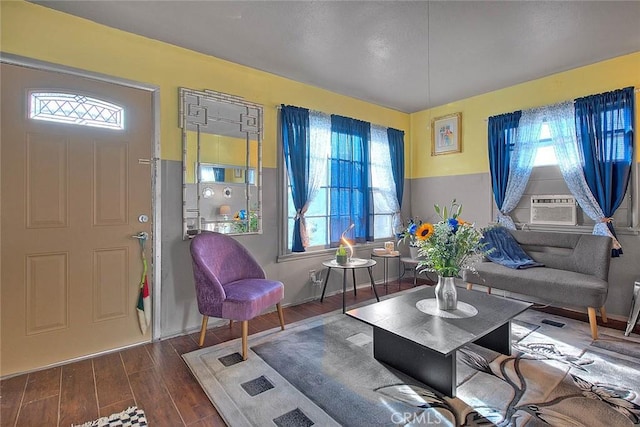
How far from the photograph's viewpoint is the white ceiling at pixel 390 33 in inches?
89.9

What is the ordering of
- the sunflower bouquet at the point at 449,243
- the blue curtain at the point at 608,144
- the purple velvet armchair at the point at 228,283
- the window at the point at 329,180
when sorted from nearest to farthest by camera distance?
the sunflower bouquet at the point at 449,243, the purple velvet armchair at the point at 228,283, the blue curtain at the point at 608,144, the window at the point at 329,180

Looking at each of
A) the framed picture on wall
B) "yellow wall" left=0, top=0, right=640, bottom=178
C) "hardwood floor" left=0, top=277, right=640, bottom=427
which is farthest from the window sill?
"hardwood floor" left=0, top=277, right=640, bottom=427

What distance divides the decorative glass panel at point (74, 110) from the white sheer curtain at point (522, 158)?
4212mm

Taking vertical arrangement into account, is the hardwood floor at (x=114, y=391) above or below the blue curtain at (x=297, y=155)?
below

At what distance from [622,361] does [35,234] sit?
175 inches

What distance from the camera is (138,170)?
2.65 metres

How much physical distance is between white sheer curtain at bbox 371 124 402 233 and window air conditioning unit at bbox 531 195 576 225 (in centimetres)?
176

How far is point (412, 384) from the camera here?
2014 millimetres

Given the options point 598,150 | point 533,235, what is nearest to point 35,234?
point 533,235

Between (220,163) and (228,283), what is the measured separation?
3.93 ft

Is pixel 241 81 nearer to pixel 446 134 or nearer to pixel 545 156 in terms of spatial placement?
pixel 446 134

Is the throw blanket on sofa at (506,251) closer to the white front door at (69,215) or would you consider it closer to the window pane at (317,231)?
the window pane at (317,231)

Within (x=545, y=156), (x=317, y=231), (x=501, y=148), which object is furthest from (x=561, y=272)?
(x=317, y=231)

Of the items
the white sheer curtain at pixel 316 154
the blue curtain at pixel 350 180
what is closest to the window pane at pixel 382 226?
the blue curtain at pixel 350 180
